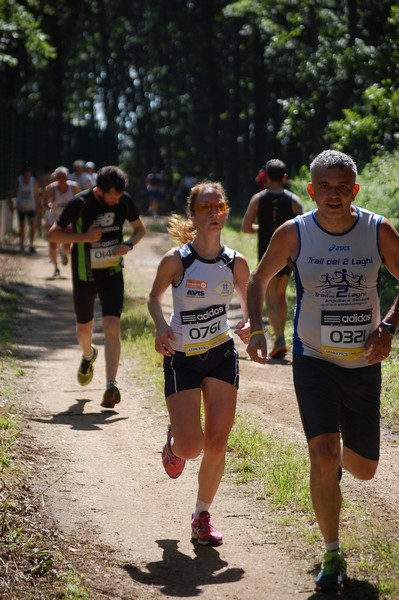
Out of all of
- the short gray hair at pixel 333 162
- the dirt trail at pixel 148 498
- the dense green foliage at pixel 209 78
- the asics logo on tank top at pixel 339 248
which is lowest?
the dirt trail at pixel 148 498

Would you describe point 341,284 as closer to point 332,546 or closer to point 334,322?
point 334,322

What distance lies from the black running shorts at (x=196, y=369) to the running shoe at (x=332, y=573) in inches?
48.9

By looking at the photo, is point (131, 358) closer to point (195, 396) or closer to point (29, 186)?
point (195, 396)

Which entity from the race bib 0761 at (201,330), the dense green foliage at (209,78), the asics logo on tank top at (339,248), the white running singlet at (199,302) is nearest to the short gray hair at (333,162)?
the asics logo on tank top at (339,248)

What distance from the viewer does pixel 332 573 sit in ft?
17.3

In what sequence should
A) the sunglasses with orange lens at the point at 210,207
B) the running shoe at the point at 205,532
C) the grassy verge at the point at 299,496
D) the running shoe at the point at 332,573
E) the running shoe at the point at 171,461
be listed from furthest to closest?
the running shoe at the point at 171,461
the sunglasses with orange lens at the point at 210,207
the running shoe at the point at 205,532
the grassy verge at the point at 299,496
the running shoe at the point at 332,573

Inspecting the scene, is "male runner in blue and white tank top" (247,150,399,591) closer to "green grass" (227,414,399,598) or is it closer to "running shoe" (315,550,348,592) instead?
"running shoe" (315,550,348,592)

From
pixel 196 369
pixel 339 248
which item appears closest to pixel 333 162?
pixel 339 248

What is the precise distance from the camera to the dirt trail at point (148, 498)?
18.5 ft

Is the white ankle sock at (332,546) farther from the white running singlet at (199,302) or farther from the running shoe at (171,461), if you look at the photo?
the white running singlet at (199,302)

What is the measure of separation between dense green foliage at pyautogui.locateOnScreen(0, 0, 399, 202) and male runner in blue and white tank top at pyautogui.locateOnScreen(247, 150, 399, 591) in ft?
34.1

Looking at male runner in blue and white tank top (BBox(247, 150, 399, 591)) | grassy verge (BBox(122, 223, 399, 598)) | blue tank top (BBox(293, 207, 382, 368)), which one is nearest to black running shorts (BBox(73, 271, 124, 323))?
grassy verge (BBox(122, 223, 399, 598))

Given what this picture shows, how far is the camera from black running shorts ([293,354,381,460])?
5387 millimetres

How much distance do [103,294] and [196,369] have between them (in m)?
3.74
